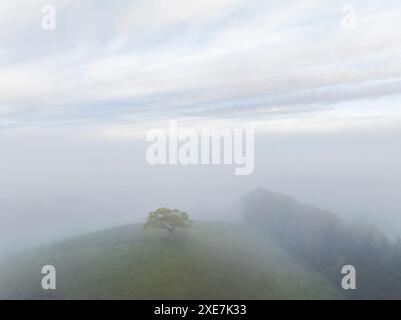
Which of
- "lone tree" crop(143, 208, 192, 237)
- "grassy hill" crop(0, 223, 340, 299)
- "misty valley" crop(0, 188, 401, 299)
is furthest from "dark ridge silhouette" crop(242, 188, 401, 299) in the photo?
"lone tree" crop(143, 208, 192, 237)

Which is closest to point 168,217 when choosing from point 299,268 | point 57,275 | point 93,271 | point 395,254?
point 93,271

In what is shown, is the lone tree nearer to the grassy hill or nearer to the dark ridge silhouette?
the grassy hill

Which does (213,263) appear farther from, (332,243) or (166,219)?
(332,243)

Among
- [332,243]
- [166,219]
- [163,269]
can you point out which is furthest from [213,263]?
[332,243]

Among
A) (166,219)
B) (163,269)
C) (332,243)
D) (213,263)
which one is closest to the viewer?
(163,269)

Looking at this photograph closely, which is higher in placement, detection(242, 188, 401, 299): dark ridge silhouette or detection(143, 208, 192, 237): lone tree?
detection(143, 208, 192, 237): lone tree
